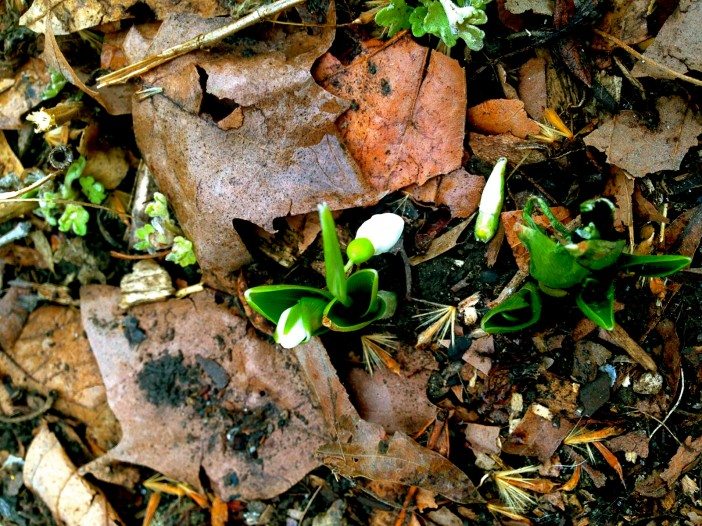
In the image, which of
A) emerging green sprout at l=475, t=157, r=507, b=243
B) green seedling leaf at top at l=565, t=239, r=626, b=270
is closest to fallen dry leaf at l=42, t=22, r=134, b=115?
emerging green sprout at l=475, t=157, r=507, b=243

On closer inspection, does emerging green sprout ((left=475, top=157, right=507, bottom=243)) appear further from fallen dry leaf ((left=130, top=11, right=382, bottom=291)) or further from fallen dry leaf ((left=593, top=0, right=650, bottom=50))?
fallen dry leaf ((left=593, top=0, right=650, bottom=50))

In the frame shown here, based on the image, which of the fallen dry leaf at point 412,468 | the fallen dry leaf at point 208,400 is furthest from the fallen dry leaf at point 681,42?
the fallen dry leaf at point 208,400

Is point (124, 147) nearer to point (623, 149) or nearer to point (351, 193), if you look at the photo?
point (351, 193)

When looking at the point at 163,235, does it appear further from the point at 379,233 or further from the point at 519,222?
the point at 519,222

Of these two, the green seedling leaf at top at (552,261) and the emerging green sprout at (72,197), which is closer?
the green seedling leaf at top at (552,261)

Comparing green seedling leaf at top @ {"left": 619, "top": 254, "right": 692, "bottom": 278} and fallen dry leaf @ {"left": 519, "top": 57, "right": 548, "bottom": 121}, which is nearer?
green seedling leaf at top @ {"left": 619, "top": 254, "right": 692, "bottom": 278}

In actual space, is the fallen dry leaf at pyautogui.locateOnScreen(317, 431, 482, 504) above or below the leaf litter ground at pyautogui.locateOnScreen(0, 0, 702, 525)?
below

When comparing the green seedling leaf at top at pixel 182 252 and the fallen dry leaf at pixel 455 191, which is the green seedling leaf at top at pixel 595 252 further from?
the green seedling leaf at top at pixel 182 252

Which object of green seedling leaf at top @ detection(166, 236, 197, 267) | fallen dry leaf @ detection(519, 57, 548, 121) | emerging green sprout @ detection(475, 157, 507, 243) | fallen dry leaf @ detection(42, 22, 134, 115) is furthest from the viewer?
green seedling leaf at top @ detection(166, 236, 197, 267)
